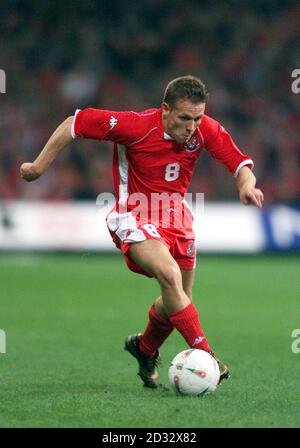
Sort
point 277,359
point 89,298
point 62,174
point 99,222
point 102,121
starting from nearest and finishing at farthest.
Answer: point 102,121
point 277,359
point 89,298
point 99,222
point 62,174

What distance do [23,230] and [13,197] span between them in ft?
4.00

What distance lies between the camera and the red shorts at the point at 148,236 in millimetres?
5879

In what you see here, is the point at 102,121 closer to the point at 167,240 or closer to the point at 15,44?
the point at 167,240

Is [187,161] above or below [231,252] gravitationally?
above

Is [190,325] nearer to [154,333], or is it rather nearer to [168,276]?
[168,276]

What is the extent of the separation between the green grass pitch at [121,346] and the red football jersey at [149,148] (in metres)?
0.73

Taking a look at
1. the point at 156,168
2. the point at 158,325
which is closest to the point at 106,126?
the point at 156,168

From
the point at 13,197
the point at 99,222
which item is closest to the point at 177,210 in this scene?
the point at 99,222

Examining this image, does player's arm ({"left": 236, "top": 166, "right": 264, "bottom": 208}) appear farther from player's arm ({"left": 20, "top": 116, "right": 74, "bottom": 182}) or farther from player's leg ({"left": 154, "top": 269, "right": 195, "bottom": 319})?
player's arm ({"left": 20, "top": 116, "right": 74, "bottom": 182})

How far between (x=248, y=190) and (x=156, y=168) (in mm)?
636

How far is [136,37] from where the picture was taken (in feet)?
66.4
